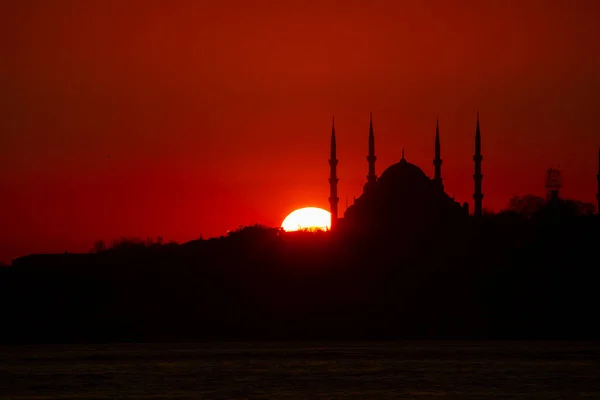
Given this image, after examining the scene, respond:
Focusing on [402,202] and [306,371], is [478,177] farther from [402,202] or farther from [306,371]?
[306,371]

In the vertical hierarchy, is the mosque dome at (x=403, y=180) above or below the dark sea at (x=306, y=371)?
above

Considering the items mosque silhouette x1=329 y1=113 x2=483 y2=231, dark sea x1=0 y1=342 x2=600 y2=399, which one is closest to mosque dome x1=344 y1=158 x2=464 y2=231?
mosque silhouette x1=329 y1=113 x2=483 y2=231

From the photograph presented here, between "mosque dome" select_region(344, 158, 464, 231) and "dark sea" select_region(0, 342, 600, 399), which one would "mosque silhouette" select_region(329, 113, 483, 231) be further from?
"dark sea" select_region(0, 342, 600, 399)

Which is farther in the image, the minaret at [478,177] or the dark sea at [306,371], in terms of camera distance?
the minaret at [478,177]

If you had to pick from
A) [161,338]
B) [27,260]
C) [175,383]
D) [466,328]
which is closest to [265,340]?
[161,338]

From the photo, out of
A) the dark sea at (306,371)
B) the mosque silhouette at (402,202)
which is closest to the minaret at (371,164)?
the mosque silhouette at (402,202)

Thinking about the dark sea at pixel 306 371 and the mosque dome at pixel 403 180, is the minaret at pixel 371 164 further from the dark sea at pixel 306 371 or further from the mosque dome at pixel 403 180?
the dark sea at pixel 306 371

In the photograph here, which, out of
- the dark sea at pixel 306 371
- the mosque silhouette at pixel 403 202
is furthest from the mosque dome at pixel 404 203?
the dark sea at pixel 306 371

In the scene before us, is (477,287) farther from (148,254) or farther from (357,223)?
(148,254)
